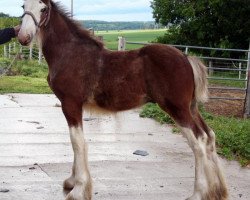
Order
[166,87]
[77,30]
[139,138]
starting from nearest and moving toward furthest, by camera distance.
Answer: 1. [166,87]
2. [77,30]
3. [139,138]

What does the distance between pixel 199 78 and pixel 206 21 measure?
20.5 meters

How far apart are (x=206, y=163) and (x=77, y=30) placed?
1932 mm

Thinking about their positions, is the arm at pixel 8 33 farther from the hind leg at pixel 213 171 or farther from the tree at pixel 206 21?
the tree at pixel 206 21

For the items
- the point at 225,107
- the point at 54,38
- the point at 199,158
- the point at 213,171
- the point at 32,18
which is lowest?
the point at 225,107

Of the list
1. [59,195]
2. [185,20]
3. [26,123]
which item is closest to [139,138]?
[26,123]

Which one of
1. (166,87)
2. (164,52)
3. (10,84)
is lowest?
(10,84)

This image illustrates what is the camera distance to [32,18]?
454cm

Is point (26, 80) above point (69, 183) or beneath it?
beneath

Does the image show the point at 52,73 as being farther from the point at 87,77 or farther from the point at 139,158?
the point at 139,158

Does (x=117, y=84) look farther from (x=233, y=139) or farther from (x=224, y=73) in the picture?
(x=224, y=73)

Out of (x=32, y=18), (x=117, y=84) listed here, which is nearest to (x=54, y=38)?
(x=32, y=18)

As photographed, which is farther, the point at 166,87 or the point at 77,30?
the point at 77,30

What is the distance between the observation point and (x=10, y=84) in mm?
14789

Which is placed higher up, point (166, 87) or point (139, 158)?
point (166, 87)
